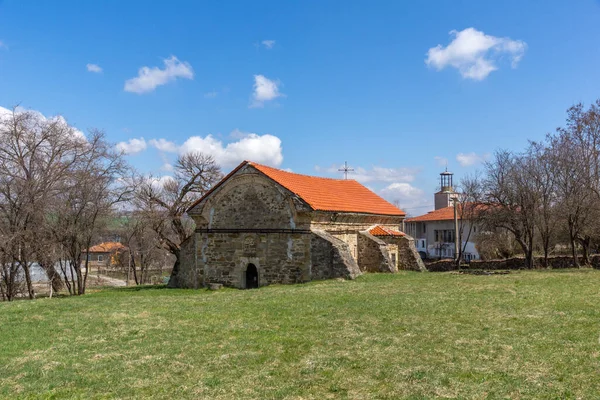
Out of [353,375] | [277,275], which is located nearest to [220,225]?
[277,275]

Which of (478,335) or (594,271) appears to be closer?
(478,335)

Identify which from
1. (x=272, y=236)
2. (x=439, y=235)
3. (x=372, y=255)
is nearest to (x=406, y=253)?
(x=372, y=255)

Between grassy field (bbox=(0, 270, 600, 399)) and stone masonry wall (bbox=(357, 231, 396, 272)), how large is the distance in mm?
8092

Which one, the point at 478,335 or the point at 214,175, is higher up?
the point at 214,175

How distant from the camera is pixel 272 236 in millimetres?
20641

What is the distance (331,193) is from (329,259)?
565cm

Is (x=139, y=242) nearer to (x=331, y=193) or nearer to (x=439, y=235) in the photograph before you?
(x=331, y=193)

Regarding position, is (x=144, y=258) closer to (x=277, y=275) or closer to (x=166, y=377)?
(x=277, y=275)

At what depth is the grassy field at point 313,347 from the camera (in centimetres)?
635

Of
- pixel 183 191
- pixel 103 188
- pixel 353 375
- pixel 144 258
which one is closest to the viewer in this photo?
pixel 353 375

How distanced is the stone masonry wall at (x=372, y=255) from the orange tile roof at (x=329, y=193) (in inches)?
59.0

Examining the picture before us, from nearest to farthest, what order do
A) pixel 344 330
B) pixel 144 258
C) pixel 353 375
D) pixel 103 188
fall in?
pixel 353 375, pixel 344 330, pixel 103 188, pixel 144 258

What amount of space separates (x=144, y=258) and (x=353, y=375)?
1647 inches

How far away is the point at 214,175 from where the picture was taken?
107ft
